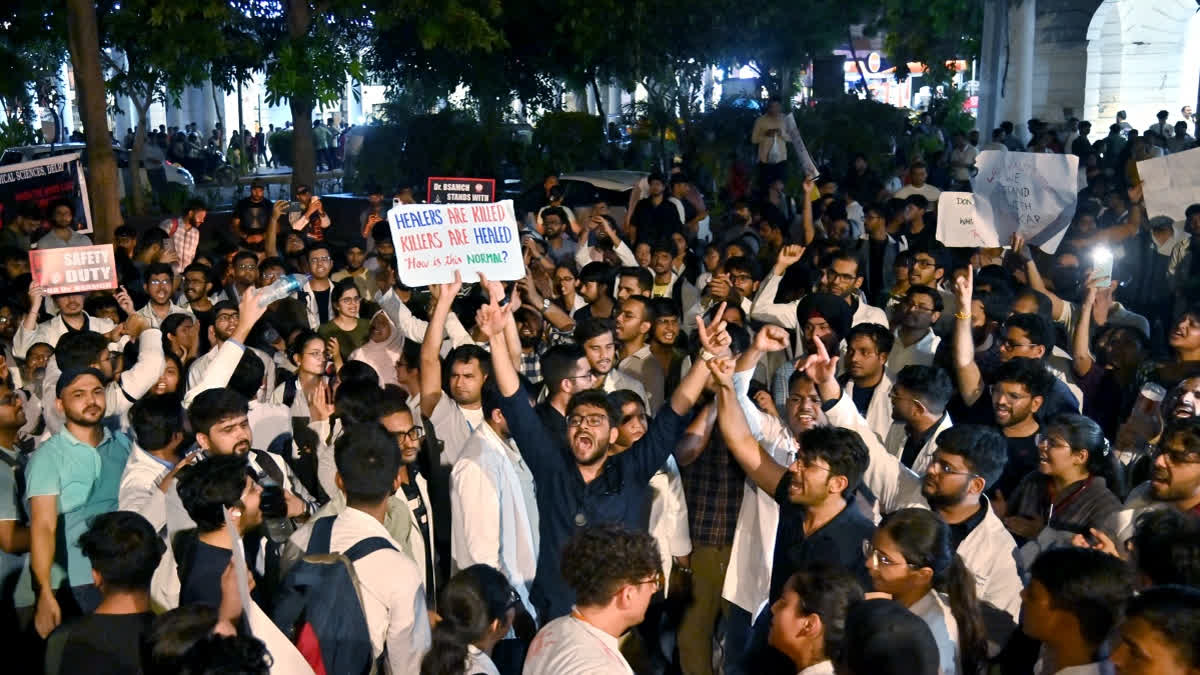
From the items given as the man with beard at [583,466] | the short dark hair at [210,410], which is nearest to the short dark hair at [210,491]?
the short dark hair at [210,410]

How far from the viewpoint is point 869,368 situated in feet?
23.5

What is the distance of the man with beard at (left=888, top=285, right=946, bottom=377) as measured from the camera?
7.77 m

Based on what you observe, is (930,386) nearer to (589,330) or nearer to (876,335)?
(876,335)

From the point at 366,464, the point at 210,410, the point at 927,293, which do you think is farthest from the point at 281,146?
the point at 366,464

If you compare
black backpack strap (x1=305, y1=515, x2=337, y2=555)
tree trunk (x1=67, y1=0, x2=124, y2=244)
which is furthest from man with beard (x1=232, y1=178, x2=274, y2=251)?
black backpack strap (x1=305, y1=515, x2=337, y2=555)

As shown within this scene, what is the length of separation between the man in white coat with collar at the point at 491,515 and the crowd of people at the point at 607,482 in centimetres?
1

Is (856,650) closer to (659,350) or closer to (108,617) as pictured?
(108,617)

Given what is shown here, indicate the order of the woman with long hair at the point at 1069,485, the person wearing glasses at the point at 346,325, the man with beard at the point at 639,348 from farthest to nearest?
the person wearing glasses at the point at 346,325 → the man with beard at the point at 639,348 → the woman with long hair at the point at 1069,485

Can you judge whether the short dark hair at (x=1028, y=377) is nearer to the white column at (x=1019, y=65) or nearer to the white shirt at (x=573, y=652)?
the white shirt at (x=573, y=652)

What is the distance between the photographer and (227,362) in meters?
6.80

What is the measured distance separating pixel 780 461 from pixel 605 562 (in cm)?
203

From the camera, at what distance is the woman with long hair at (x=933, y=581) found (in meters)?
4.25

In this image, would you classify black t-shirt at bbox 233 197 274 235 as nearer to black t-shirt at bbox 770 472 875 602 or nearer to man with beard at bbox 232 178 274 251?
man with beard at bbox 232 178 274 251

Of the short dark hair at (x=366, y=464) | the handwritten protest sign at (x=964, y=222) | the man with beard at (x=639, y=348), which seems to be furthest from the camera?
the handwritten protest sign at (x=964, y=222)
